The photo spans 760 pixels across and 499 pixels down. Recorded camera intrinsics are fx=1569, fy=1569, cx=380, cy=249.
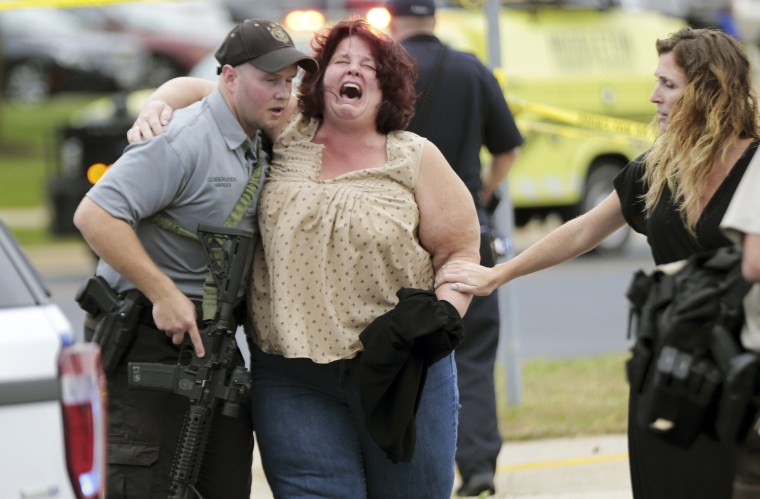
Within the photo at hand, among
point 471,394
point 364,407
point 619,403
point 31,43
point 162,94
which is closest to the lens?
point 364,407

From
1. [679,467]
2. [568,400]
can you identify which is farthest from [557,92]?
[679,467]

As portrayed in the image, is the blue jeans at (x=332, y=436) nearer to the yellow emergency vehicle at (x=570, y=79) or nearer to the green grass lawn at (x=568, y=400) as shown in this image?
the green grass lawn at (x=568, y=400)

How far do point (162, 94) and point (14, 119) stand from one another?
79.7 ft

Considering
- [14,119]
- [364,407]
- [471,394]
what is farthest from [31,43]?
[364,407]

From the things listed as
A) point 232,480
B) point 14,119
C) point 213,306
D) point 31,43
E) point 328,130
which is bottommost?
point 14,119

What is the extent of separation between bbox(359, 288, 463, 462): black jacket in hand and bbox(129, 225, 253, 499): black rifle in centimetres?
39

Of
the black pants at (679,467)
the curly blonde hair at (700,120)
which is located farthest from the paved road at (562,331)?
the curly blonde hair at (700,120)

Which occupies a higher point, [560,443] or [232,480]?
[232,480]

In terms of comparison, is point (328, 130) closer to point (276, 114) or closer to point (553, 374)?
point (276, 114)

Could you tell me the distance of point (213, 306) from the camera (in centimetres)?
449

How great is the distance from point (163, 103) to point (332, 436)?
1.12 meters

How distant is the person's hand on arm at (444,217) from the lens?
4.55 metres

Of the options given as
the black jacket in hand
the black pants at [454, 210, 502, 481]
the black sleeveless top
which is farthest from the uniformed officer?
the black pants at [454, 210, 502, 481]

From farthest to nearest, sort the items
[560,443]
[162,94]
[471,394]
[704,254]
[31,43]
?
[31,43], [560,443], [471,394], [162,94], [704,254]
